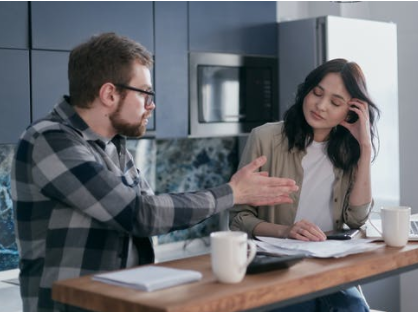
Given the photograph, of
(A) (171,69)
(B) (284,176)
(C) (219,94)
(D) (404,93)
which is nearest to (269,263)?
(B) (284,176)

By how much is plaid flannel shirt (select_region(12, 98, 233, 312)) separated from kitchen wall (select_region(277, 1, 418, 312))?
8.90 ft

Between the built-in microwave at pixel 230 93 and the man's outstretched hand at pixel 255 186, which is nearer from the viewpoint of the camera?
the man's outstretched hand at pixel 255 186

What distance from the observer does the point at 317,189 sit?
8.73 ft

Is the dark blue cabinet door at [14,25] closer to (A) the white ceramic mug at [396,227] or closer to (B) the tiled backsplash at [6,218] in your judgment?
(B) the tiled backsplash at [6,218]

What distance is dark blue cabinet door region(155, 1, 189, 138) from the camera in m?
3.53

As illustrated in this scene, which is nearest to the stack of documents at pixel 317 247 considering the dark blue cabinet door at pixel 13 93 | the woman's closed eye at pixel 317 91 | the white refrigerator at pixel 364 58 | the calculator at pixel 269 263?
the calculator at pixel 269 263

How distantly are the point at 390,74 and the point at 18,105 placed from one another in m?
2.24

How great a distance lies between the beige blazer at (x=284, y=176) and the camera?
2598 millimetres

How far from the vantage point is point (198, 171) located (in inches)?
167

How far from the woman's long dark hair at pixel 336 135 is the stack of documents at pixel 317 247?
52 cm

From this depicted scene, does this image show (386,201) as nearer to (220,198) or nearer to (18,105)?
(18,105)

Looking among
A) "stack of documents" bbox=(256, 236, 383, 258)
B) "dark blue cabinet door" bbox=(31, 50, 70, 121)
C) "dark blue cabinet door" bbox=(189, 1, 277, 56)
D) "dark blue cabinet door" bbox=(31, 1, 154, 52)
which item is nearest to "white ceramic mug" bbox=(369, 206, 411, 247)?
"stack of documents" bbox=(256, 236, 383, 258)

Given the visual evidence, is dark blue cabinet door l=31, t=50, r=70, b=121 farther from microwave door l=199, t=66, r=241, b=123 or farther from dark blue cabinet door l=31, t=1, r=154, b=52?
microwave door l=199, t=66, r=241, b=123

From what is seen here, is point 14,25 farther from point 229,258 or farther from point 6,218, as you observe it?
point 229,258
